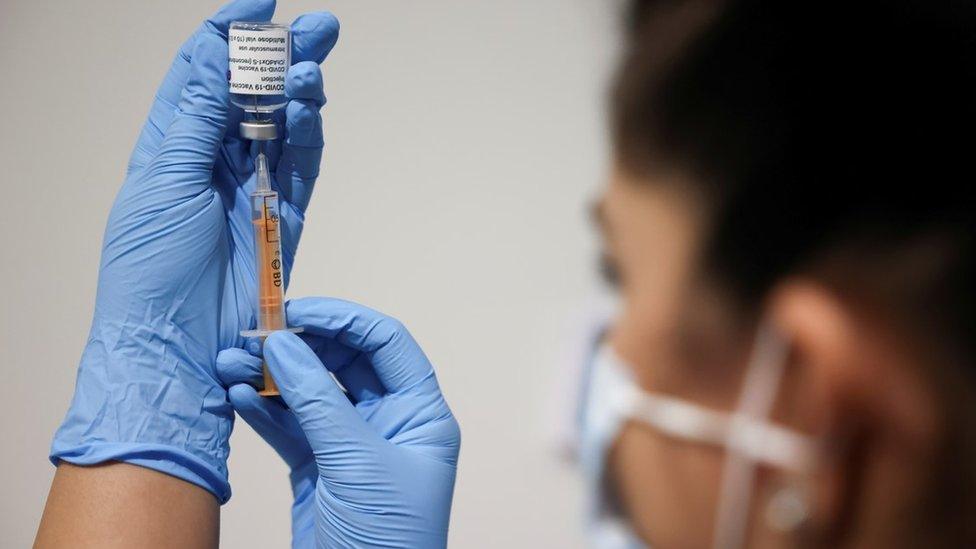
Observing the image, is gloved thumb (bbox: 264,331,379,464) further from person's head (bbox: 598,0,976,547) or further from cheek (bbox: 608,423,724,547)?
person's head (bbox: 598,0,976,547)

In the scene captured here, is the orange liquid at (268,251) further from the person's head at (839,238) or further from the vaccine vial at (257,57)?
the person's head at (839,238)

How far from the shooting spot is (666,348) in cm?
66

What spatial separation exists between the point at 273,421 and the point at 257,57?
466 mm

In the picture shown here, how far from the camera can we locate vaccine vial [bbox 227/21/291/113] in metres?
1.10

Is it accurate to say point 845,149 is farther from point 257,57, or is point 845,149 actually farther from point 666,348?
point 257,57

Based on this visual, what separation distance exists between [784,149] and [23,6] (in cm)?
164

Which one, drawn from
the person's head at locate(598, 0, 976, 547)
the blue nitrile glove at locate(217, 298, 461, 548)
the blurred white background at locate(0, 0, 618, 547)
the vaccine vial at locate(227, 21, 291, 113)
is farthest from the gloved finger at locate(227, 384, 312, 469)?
the person's head at locate(598, 0, 976, 547)

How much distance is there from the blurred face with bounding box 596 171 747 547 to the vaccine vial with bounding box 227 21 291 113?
0.54 metres

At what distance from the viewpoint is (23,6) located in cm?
180

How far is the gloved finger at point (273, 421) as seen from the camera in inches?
48.4

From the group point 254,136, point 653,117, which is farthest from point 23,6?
point 653,117

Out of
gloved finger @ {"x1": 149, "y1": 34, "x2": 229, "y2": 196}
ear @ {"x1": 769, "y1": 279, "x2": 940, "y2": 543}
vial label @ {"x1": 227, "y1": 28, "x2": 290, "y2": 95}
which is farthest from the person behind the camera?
gloved finger @ {"x1": 149, "y1": 34, "x2": 229, "y2": 196}

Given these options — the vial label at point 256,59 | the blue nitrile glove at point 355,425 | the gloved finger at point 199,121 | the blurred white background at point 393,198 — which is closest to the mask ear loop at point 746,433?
the blue nitrile glove at point 355,425

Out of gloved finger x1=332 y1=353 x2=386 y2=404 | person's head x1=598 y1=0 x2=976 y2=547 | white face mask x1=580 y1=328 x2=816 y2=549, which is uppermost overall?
person's head x1=598 y1=0 x2=976 y2=547
